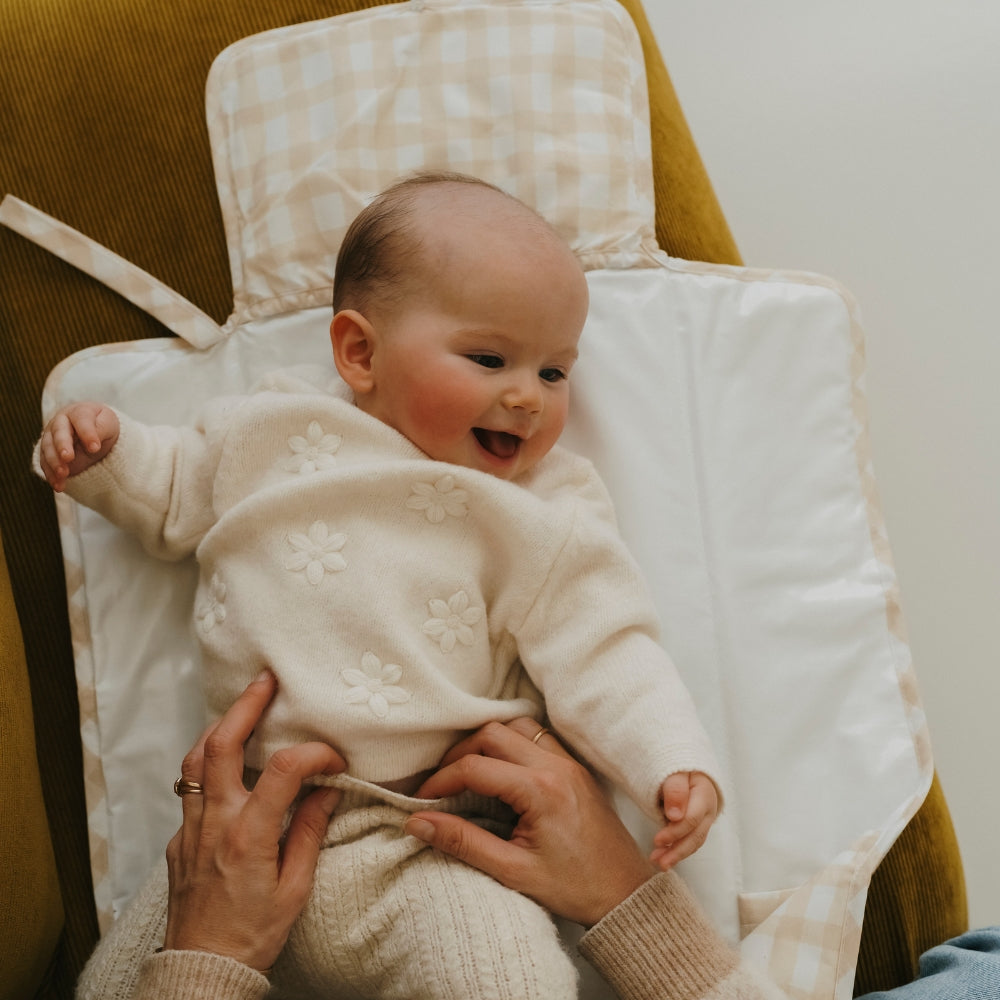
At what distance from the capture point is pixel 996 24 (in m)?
1.88

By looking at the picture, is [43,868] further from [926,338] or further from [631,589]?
[926,338]

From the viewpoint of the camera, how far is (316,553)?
111cm

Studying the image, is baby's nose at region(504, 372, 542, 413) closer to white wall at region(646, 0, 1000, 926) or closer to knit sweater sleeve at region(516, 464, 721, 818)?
knit sweater sleeve at region(516, 464, 721, 818)

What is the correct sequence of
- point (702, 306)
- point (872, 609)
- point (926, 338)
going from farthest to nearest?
point (926, 338)
point (702, 306)
point (872, 609)

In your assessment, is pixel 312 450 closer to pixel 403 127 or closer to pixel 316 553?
pixel 316 553

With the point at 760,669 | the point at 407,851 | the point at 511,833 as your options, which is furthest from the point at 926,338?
the point at 407,851

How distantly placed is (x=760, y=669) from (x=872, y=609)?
0.15m

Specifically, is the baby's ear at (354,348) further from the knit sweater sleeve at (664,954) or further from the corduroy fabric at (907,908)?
the corduroy fabric at (907,908)

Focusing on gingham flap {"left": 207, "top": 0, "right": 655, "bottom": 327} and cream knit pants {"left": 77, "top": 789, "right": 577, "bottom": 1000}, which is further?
gingham flap {"left": 207, "top": 0, "right": 655, "bottom": 327}

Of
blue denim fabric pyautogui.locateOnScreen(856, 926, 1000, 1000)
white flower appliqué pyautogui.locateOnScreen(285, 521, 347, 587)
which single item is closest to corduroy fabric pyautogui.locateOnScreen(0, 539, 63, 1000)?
white flower appliqué pyautogui.locateOnScreen(285, 521, 347, 587)

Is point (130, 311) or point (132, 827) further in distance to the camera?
point (130, 311)

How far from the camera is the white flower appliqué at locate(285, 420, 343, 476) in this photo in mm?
1158

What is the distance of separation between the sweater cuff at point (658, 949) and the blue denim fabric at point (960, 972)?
0.16m

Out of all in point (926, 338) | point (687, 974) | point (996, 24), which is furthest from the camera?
point (996, 24)
